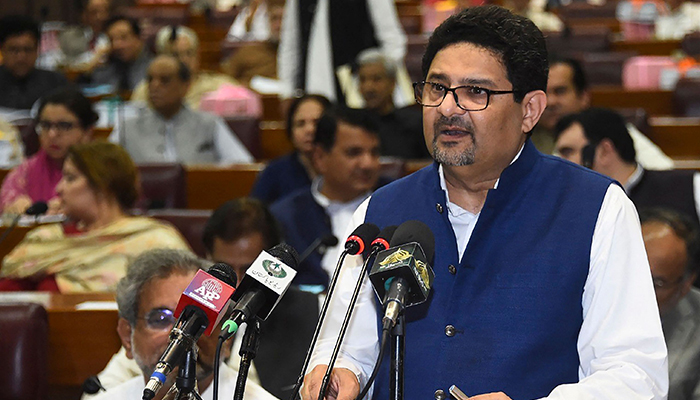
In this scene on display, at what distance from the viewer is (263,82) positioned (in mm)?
7332

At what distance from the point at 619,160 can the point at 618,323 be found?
2065mm

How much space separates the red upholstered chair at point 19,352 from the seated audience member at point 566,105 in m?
2.42

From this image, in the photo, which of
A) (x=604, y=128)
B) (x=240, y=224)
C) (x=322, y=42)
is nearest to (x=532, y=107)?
(x=240, y=224)

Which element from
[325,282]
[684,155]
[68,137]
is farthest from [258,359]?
[684,155]

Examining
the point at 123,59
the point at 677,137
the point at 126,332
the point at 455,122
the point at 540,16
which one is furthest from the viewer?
the point at 540,16

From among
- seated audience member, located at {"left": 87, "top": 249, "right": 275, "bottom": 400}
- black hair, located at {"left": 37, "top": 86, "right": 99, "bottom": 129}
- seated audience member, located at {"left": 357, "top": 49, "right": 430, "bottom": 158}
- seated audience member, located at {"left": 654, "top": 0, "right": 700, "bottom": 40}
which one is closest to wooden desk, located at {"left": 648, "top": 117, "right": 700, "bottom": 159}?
seated audience member, located at {"left": 357, "top": 49, "right": 430, "bottom": 158}

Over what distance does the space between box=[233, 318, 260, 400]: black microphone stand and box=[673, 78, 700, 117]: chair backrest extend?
17.1ft

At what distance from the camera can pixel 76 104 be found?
466cm

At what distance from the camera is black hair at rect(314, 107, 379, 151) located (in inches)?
161

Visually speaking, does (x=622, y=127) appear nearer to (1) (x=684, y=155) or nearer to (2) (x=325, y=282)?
(2) (x=325, y=282)

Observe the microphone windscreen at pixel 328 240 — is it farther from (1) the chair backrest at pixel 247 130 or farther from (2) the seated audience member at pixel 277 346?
(1) the chair backrest at pixel 247 130

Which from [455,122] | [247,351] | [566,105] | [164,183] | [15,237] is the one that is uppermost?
[455,122]

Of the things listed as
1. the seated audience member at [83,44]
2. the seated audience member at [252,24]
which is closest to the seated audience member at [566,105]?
the seated audience member at [83,44]

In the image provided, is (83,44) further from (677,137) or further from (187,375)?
(187,375)
